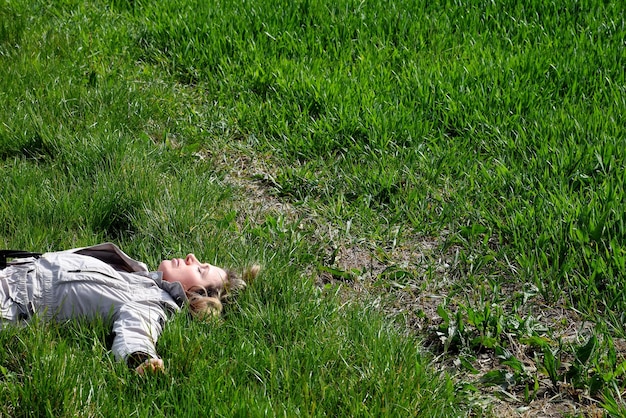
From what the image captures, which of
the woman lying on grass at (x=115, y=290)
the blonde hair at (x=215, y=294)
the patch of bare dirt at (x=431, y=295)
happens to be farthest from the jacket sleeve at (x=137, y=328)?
the patch of bare dirt at (x=431, y=295)

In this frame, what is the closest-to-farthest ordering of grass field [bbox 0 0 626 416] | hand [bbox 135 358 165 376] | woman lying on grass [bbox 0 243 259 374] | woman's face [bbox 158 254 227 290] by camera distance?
hand [bbox 135 358 165 376], grass field [bbox 0 0 626 416], woman lying on grass [bbox 0 243 259 374], woman's face [bbox 158 254 227 290]

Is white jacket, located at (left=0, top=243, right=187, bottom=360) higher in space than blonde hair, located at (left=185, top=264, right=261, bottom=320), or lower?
higher

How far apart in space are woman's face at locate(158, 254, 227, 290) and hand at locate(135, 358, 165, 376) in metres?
0.53

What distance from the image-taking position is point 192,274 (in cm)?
332

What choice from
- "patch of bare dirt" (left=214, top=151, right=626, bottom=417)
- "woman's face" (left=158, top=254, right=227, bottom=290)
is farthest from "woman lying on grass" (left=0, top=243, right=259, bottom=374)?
"patch of bare dirt" (left=214, top=151, right=626, bottom=417)

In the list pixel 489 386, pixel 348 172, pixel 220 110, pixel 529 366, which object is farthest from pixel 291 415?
pixel 220 110

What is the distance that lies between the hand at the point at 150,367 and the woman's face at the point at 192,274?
528 millimetres

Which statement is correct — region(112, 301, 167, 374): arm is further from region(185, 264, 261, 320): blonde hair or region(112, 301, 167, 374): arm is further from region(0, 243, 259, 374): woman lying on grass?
region(185, 264, 261, 320): blonde hair

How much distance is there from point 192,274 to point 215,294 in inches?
5.4

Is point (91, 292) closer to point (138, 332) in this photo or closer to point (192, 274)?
point (138, 332)

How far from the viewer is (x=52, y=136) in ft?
14.8

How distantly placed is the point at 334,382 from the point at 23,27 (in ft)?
13.7

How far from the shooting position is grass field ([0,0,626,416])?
2857 millimetres

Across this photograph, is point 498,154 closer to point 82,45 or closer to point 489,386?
point 489,386
